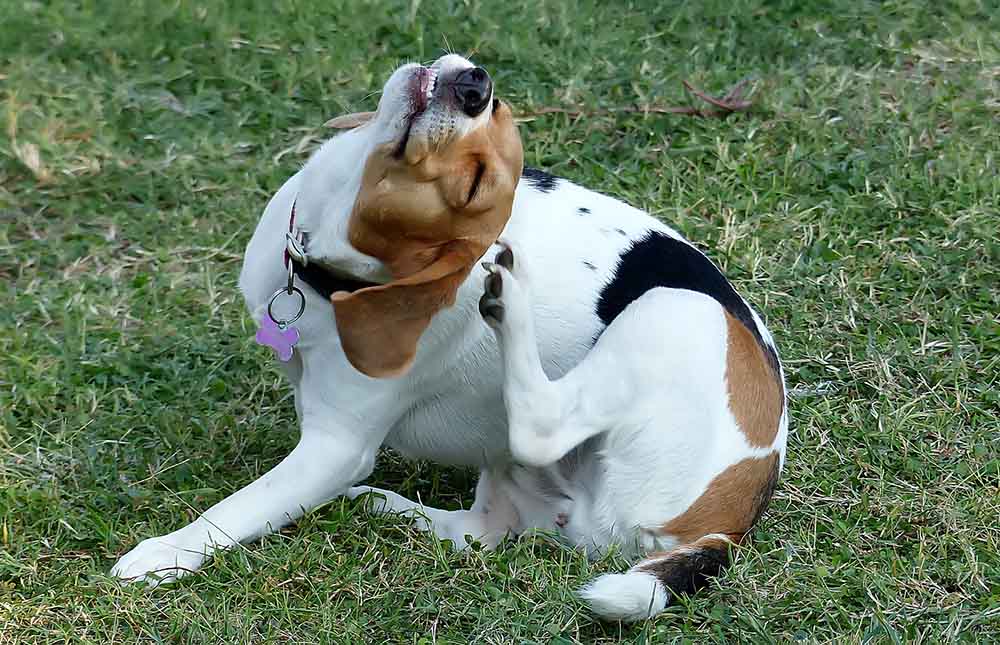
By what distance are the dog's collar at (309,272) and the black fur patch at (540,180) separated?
27.5 inches

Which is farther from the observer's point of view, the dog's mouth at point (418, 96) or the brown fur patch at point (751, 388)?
the brown fur patch at point (751, 388)

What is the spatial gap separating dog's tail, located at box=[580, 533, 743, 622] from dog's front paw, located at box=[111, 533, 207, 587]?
3.50 ft

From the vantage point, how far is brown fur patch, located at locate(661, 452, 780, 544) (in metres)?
3.47

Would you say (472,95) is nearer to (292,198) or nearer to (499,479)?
(292,198)

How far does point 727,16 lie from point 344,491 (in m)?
3.92

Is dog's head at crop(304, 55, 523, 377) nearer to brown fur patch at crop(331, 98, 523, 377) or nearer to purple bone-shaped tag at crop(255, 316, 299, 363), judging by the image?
brown fur patch at crop(331, 98, 523, 377)

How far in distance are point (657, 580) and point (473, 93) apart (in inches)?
50.8

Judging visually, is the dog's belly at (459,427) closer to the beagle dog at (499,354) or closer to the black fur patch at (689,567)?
the beagle dog at (499,354)

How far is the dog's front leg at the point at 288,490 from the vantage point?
140 inches

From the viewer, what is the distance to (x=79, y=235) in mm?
5359

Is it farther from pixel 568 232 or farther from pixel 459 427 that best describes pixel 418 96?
pixel 459 427

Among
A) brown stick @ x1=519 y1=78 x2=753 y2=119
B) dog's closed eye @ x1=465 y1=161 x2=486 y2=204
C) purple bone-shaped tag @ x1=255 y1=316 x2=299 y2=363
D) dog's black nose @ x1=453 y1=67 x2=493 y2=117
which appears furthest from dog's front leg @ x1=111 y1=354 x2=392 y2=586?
brown stick @ x1=519 y1=78 x2=753 y2=119

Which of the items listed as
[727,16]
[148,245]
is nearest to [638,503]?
[148,245]

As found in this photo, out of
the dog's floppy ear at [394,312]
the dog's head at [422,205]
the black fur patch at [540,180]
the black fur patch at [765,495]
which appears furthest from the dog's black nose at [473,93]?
the black fur patch at [765,495]
